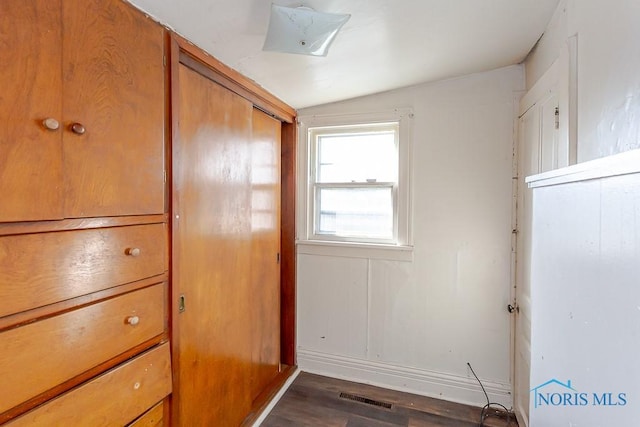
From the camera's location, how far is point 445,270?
221 cm

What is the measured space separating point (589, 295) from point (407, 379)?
2.13 metres

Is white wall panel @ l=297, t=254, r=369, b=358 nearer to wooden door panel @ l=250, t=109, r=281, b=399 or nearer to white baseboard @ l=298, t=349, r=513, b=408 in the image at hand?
white baseboard @ l=298, t=349, r=513, b=408

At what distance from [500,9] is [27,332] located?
210cm

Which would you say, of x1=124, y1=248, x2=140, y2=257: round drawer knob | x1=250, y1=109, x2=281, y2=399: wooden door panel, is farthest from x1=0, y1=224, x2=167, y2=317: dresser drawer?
x1=250, y1=109, x2=281, y2=399: wooden door panel

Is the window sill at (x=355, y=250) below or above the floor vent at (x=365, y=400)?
above

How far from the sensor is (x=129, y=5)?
42.2 inches

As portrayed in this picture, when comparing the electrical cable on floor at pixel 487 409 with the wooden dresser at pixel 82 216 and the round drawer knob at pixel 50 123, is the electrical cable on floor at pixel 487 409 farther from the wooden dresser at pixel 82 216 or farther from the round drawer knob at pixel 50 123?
the round drawer knob at pixel 50 123

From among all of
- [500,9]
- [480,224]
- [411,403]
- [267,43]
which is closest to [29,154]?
[267,43]

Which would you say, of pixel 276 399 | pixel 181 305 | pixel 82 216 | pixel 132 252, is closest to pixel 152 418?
pixel 181 305

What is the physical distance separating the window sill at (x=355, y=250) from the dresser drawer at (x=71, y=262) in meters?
1.43

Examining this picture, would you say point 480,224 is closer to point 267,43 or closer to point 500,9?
point 500,9

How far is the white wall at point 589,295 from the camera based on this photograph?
400mm

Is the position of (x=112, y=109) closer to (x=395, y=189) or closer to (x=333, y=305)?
(x=395, y=189)

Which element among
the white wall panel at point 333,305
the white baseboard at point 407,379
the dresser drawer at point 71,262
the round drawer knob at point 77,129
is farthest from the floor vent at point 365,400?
the round drawer knob at point 77,129
